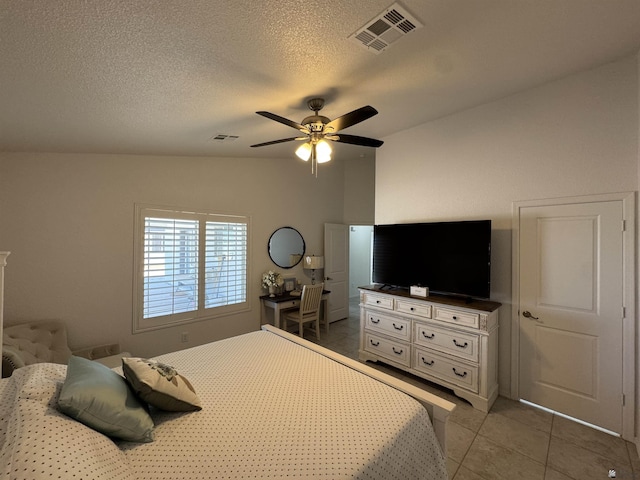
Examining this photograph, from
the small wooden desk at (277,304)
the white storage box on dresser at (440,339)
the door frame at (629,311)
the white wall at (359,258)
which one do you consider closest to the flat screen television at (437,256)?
the white storage box on dresser at (440,339)

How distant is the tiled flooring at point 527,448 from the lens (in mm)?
1968

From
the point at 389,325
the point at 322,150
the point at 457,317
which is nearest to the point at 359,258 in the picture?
the point at 389,325

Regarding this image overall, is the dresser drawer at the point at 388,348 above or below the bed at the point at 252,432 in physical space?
below

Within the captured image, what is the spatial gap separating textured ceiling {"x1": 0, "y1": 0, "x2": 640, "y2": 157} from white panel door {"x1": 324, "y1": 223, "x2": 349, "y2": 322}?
2.97 metres

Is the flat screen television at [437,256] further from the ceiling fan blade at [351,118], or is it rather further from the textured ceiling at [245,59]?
the ceiling fan blade at [351,118]

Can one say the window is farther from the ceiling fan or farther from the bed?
the ceiling fan

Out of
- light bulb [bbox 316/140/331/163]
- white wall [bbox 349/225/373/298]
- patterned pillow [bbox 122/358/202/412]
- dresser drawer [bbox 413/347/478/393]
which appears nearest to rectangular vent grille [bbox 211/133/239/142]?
light bulb [bbox 316/140/331/163]

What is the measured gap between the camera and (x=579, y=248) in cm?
252

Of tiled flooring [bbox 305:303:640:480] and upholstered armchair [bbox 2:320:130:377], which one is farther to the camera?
upholstered armchair [bbox 2:320:130:377]

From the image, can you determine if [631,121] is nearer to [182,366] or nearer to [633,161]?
[633,161]

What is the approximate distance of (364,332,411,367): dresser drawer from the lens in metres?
3.30

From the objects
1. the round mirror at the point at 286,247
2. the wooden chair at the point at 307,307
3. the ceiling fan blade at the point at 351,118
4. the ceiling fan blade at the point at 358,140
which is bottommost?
the wooden chair at the point at 307,307

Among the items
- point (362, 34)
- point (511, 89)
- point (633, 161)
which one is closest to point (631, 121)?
point (633, 161)

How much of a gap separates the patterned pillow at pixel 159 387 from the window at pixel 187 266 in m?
2.33
